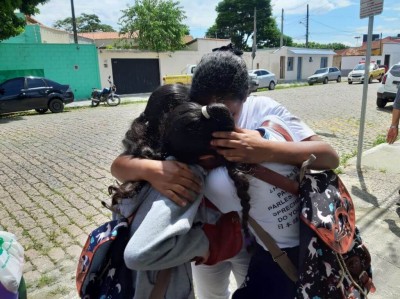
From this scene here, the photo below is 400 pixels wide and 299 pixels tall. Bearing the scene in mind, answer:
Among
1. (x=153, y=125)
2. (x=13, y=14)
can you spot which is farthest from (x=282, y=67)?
(x=153, y=125)

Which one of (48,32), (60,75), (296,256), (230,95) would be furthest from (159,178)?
(48,32)

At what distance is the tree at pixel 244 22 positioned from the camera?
4457cm

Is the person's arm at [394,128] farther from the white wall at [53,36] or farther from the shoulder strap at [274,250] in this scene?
the white wall at [53,36]

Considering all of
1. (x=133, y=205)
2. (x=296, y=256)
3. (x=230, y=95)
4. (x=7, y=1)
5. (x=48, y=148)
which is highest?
(x=7, y=1)

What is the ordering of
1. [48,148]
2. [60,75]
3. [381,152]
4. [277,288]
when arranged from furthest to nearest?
[60,75] < [48,148] < [381,152] < [277,288]

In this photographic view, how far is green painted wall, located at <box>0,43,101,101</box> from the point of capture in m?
17.0

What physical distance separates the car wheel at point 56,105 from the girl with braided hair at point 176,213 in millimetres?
13237

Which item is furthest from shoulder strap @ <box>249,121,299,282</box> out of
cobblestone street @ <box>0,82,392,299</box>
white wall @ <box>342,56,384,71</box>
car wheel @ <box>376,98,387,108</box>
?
white wall @ <box>342,56,384,71</box>

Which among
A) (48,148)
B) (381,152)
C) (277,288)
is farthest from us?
(48,148)

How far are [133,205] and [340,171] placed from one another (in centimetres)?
449

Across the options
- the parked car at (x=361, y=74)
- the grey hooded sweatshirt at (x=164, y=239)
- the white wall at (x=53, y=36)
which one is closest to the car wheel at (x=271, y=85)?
the parked car at (x=361, y=74)

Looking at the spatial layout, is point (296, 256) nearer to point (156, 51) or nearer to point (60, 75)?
point (60, 75)

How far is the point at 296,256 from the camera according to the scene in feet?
4.10

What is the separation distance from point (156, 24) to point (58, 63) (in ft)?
24.2
